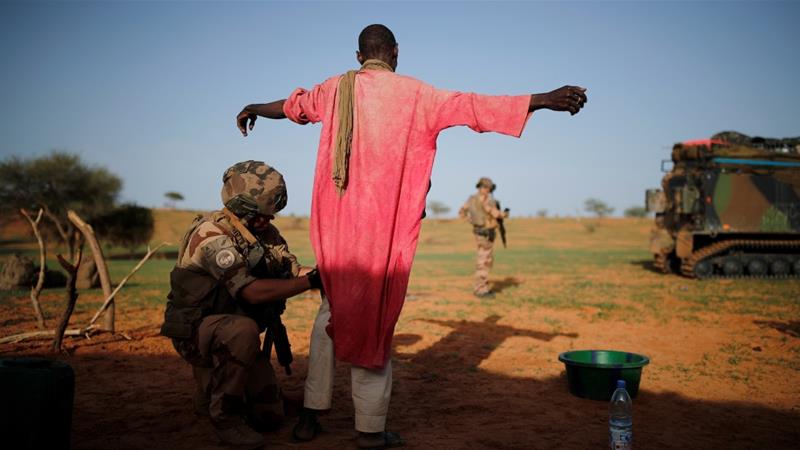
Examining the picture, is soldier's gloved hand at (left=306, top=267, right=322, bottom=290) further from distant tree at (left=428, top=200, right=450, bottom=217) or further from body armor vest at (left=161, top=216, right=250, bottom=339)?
distant tree at (left=428, top=200, right=450, bottom=217)

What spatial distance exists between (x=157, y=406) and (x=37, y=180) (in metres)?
27.2

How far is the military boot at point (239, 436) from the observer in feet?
11.3

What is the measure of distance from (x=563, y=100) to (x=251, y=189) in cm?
195

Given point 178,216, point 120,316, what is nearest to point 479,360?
point 120,316

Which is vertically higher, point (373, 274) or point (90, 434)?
point (373, 274)

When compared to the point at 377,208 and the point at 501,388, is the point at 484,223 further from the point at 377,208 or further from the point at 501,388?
the point at 377,208

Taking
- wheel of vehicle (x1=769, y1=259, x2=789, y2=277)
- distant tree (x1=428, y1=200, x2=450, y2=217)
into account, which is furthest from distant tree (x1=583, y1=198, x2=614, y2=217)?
wheel of vehicle (x1=769, y1=259, x2=789, y2=277)

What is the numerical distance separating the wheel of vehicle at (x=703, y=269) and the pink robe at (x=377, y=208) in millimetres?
14372

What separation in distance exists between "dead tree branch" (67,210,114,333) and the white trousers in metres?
3.84

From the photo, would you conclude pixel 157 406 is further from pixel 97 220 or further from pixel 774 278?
pixel 97 220

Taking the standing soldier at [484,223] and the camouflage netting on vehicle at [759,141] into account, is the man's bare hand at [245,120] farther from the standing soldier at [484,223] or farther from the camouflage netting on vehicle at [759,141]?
the camouflage netting on vehicle at [759,141]

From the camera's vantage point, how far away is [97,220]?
26.0m

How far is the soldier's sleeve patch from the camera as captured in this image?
3.47 meters

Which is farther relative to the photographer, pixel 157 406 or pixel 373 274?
pixel 157 406
